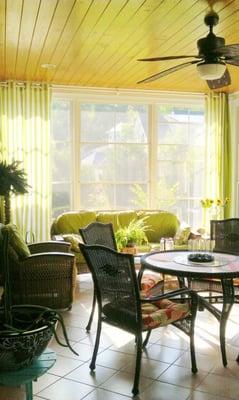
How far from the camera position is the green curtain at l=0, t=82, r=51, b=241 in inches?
231

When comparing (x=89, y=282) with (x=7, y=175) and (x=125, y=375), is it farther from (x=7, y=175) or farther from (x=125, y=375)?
(x=125, y=375)

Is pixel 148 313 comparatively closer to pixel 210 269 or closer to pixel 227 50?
pixel 210 269

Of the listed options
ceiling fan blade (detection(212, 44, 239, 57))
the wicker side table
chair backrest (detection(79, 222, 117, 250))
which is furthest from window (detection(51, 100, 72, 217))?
the wicker side table

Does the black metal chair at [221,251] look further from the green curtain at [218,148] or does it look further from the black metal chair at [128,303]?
the green curtain at [218,148]

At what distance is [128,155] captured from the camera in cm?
671

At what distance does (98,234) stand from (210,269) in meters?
1.24

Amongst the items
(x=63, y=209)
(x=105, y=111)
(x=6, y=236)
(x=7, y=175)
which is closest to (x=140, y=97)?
(x=105, y=111)

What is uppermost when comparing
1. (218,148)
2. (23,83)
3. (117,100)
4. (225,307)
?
(23,83)

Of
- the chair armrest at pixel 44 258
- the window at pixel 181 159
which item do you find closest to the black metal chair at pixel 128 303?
the chair armrest at pixel 44 258

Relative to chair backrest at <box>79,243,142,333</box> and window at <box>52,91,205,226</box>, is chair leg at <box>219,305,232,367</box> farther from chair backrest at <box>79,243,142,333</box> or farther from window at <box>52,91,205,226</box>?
window at <box>52,91,205,226</box>

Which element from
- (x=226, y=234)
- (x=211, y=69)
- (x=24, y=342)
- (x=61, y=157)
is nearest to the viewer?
(x=24, y=342)

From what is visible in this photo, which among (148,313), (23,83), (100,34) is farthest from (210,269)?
(23,83)

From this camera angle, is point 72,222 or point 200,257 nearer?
point 200,257

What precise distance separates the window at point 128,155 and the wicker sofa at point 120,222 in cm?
58
